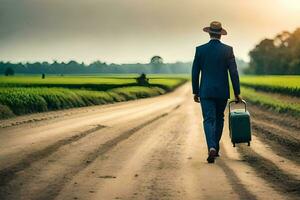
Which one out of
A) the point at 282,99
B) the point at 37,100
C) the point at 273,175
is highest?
the point at 273,175

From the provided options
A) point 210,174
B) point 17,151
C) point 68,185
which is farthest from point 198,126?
point 68,185

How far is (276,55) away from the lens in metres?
156

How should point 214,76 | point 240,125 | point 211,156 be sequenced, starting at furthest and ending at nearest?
point 240,125 < point 214,76 < point 211,156

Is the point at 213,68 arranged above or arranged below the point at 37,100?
above

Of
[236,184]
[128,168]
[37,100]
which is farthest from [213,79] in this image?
[37,100]

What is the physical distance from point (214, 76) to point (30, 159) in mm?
3397

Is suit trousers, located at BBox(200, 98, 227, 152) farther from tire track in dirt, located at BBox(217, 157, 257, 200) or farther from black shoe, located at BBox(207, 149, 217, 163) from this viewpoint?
→ tire track in dirt, located at BBox(217, 157, 257, 200)

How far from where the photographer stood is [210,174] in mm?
8312

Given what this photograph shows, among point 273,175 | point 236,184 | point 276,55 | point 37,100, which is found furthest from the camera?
point 276,55

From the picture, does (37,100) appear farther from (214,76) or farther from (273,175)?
(273,175)

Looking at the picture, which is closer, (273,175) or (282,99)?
(273,175)

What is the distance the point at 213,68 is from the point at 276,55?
493 ft

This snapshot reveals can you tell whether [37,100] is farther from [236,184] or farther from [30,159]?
[236,184]

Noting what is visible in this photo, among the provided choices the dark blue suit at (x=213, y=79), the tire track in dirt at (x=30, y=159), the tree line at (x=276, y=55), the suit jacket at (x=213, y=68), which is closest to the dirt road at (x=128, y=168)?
the tire track in dirt at (x=30, y=159)
